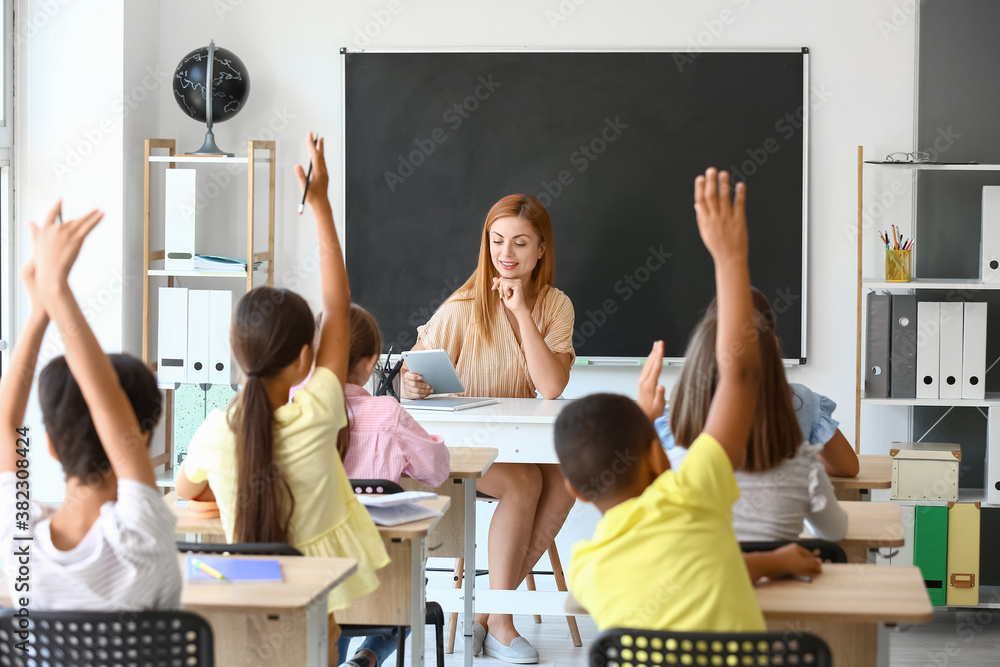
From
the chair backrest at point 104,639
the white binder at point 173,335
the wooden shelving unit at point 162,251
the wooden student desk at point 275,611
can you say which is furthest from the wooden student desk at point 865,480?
the white binder at point 173,335

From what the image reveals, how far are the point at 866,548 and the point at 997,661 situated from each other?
176 centimetres

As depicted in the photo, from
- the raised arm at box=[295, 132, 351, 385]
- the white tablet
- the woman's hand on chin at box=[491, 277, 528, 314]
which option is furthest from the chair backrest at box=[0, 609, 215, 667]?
the woman's hand on chin at box=[491, 277, 528, 314]

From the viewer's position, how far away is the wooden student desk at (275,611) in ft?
4.92

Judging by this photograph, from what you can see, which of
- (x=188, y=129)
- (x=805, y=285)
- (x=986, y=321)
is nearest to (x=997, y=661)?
(x=986, y=321)

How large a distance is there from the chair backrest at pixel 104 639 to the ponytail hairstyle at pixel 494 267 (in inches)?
93.2

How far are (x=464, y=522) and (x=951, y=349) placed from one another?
2013 millimetres

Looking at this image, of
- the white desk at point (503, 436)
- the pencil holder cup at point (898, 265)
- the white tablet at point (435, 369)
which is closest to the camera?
the white desk at point (503, 436)

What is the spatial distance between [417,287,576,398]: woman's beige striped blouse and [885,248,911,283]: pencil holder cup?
1255mm

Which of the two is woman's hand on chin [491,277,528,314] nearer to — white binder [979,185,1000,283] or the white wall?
the white wall

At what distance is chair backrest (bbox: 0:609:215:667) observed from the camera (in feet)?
4.46

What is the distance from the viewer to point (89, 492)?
139 centimetres

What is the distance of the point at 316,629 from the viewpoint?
1.71m

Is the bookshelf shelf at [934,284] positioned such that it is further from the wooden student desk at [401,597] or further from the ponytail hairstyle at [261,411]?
the ponytail hairstyle at [261,411]

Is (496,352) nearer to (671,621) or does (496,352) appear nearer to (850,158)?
(850,158)
